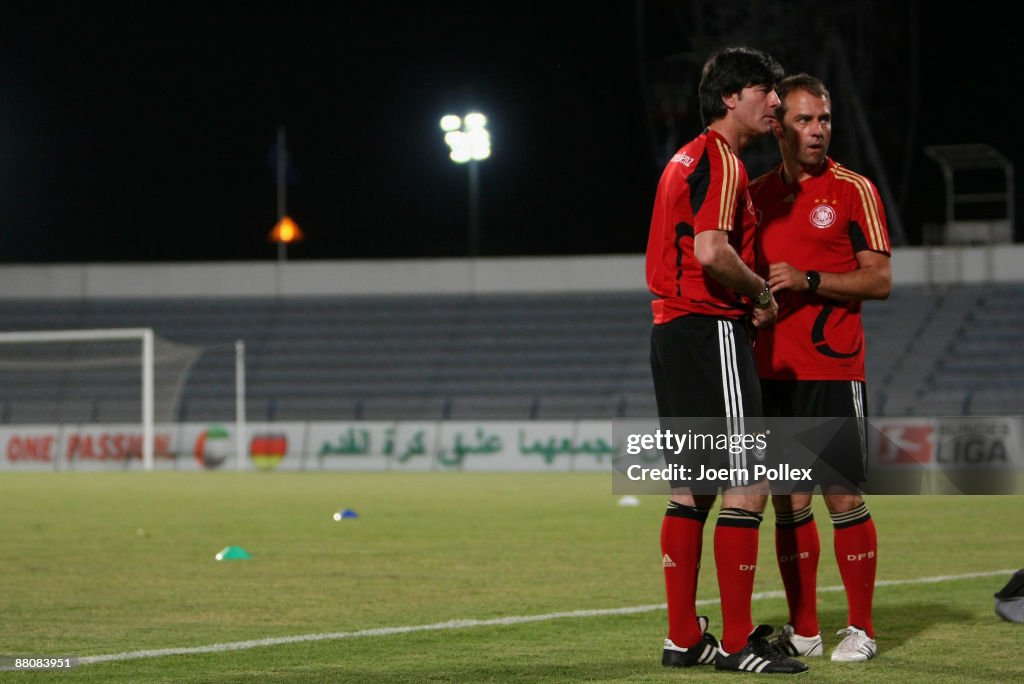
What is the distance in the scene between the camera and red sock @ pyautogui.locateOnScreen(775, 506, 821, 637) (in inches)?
229

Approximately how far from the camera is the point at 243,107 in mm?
45219

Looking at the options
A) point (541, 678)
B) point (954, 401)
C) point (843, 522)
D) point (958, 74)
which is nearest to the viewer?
point (541, 678)

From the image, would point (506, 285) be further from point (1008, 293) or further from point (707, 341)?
point (707, 341)

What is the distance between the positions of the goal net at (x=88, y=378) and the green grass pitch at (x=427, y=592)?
46.7 ft

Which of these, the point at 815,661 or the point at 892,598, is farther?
the point at 892,598

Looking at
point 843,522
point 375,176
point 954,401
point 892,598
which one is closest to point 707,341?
point 843,522

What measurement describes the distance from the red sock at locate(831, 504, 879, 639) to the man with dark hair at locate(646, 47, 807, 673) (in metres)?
0.52

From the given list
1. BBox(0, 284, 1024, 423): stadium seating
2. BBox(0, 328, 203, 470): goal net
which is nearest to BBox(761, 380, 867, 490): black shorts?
BBox(0, 284, 1024, 423): stadium seating

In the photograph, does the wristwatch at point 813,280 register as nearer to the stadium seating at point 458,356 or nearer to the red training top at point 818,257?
the red training top at point 818,257

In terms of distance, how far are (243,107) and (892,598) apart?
39726mm

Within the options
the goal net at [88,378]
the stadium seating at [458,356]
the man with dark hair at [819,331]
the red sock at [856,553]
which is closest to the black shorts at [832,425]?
the man with dark hair at [819,331]

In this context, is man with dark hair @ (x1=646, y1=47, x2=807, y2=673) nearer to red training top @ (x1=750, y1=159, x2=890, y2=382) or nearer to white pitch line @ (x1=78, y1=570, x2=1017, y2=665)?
red training top @ (x1=750, y1=159, x2=890, y2=382)

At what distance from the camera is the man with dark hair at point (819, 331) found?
5.80 m

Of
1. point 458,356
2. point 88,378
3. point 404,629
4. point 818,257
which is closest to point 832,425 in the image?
point 818,257
